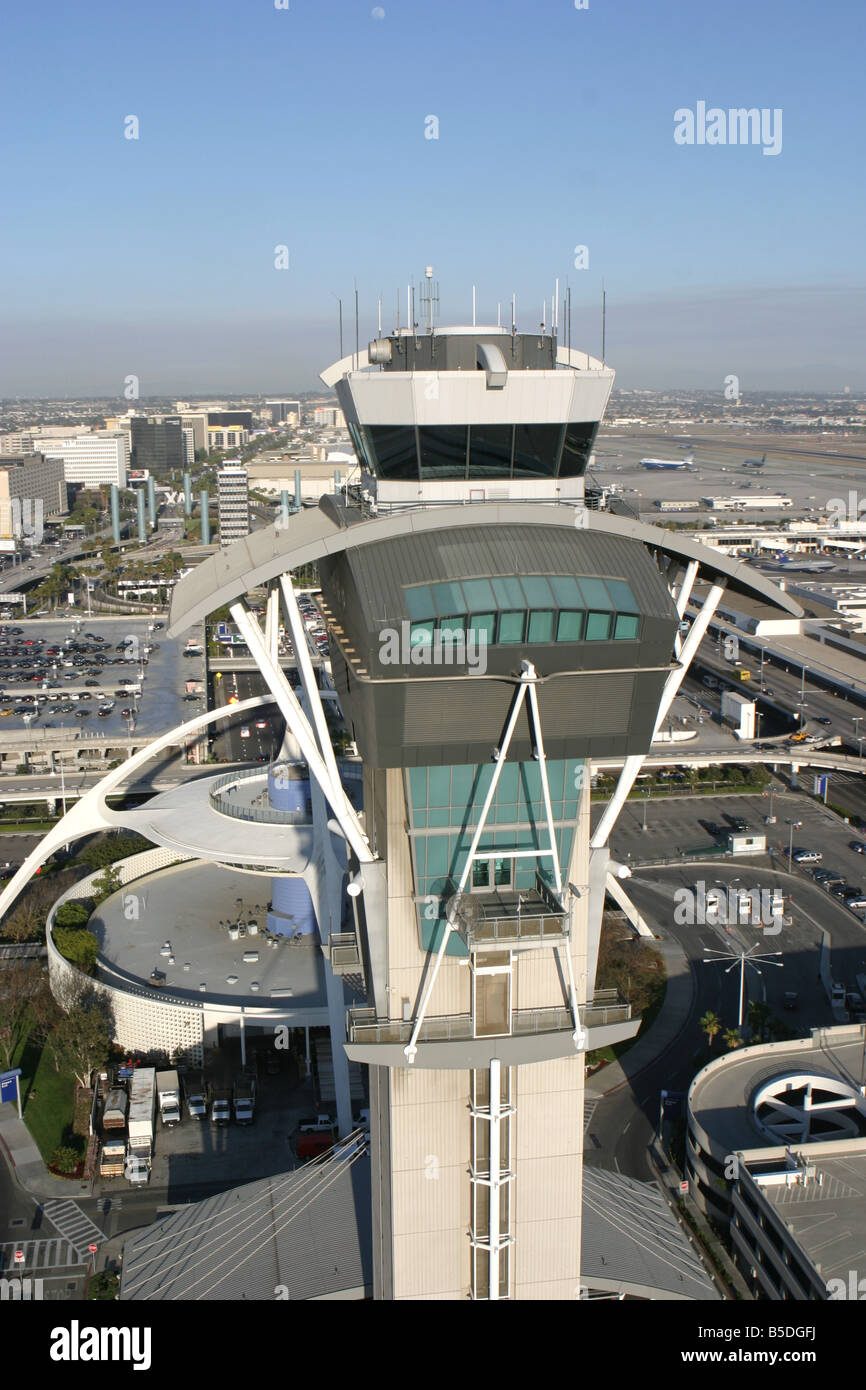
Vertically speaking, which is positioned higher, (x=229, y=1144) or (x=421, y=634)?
(x=421, y=634)

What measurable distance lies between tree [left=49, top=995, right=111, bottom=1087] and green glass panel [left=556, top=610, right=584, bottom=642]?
23341 millimetres

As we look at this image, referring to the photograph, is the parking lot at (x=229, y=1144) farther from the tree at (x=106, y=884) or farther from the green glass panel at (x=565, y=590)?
the green glass panel at (x=565, y=590)

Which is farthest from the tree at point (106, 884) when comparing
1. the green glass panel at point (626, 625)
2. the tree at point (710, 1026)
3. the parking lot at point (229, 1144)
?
the green glass panel at point (626, 625)

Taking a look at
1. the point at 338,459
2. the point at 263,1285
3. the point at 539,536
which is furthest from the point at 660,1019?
the point at 338,459

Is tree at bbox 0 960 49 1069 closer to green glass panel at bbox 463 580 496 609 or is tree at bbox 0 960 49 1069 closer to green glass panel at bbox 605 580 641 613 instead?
green glass panel at bbox 463 580 496 609

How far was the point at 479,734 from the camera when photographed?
15367mm

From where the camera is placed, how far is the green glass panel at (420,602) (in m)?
14.5

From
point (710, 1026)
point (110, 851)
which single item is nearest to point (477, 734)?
point (710, 1026)

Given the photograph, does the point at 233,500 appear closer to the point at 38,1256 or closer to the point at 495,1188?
the point at 38,1256

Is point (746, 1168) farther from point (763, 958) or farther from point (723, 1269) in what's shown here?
point (763, 958)

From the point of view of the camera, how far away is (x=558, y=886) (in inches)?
640

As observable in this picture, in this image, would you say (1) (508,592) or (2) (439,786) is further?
(2) (439,786)

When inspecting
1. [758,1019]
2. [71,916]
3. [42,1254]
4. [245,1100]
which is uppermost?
[71,916]

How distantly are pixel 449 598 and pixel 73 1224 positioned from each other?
66.6 feet
